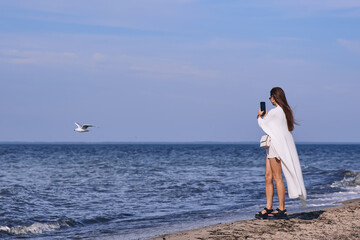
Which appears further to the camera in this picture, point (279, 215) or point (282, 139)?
point (279, 215)

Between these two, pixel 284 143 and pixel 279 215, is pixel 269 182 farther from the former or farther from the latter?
pixel 284 143

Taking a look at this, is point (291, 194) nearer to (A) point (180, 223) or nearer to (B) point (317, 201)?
(A) point (180, 223)

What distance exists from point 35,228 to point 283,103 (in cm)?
565

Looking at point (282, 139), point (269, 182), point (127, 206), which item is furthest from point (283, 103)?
point (127, 206)

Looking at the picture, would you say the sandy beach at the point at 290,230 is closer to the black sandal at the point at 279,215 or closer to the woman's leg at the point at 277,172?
the black sandal at the point at 279,215

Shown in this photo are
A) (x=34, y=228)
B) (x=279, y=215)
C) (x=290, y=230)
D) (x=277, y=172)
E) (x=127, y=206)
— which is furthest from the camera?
(x=127, y=206)

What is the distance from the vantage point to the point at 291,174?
7.83 metres

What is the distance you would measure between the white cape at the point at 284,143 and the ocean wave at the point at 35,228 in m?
5.03

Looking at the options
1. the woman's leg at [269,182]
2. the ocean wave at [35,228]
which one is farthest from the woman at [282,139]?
the ocean wave at [35,228]

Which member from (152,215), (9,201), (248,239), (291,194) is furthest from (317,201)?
(9,201)

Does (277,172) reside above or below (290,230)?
above

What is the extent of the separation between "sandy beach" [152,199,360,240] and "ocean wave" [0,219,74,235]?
11.2 ft

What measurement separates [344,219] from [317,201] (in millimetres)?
5220

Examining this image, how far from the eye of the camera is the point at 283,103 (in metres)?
7.74
